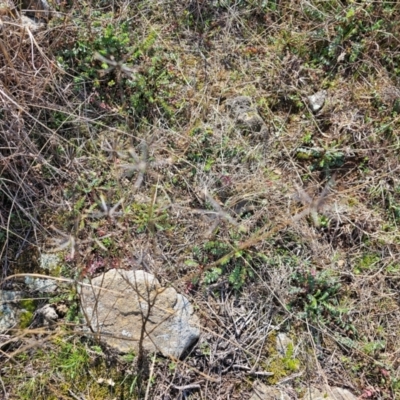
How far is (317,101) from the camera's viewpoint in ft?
9.98

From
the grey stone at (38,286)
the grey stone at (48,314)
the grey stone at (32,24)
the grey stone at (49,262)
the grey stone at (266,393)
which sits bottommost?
the grey stone at (266,393)

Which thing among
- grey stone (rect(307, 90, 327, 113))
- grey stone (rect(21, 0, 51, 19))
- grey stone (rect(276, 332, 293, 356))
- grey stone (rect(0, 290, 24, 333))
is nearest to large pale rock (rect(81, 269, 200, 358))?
grey stone (rect(0, 290, 24, 333))

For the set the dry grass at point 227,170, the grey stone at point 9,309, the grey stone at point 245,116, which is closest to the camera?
the grey stone at point 9,309

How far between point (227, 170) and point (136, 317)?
1061 mm

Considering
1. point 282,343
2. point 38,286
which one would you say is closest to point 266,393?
point 282,343

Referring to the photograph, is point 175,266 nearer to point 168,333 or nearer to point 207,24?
point 168,333

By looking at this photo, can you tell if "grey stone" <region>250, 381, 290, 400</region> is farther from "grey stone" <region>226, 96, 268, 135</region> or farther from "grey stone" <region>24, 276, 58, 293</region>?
"grey stone" <region>226, 96, 268, 135</region>

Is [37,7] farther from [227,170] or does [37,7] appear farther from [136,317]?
[136,317]

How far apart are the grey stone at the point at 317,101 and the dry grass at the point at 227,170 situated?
38 mm

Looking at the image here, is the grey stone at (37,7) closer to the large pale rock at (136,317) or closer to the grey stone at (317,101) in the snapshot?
the large pale rock at (136,317)

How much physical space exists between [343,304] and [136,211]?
140 cm

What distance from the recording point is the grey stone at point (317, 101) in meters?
3.04

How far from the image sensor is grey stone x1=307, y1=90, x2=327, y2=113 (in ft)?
9.96

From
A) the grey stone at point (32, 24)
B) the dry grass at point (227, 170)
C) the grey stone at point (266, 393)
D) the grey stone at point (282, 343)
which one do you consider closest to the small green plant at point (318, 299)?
the dry grass at point (227, 170)
